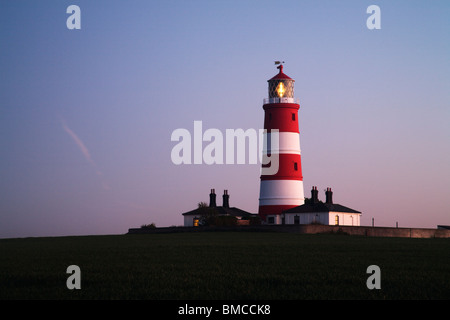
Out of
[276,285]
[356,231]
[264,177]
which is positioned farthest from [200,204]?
[276,285]

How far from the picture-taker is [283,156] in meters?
55.7

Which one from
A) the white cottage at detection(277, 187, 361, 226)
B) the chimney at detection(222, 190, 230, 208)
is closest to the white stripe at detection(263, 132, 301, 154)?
the white cottage at detection(277, 187, 361, 226)

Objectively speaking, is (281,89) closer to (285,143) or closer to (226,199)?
(285,143)

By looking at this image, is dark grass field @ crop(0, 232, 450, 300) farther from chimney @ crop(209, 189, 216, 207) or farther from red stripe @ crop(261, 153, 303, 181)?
chimney @ crop(209, 189, 216, 207)

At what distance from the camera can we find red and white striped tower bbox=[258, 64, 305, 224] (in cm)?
5588

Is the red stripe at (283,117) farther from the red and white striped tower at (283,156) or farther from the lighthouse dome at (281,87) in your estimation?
the lighthouse dome at (281,87)

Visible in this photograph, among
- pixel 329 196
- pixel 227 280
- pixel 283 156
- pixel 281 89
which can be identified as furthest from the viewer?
pixel 329 196

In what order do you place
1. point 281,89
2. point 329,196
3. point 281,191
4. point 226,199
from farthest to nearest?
point 226,199, point 329,196, point 281,89, point 281,191

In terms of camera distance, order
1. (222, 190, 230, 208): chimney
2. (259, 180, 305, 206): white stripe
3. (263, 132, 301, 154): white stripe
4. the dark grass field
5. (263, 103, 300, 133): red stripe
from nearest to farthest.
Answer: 1. the dark grass field
2. (263, 132, 301, 154): white stripe
3. (263, 103, 300, 133): red stripe
4. (259, 180, 305, 206): white stripe
5. (222, 190, 230, 208): chimney

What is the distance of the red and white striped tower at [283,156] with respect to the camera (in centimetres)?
5588

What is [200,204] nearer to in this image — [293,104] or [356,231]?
[293,104]

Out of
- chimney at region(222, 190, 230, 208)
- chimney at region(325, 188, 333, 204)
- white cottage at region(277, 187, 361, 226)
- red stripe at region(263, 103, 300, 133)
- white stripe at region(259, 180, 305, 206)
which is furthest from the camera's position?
chimney at region(222, 190, 230, 208)

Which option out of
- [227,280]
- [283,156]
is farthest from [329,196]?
[227,280]
